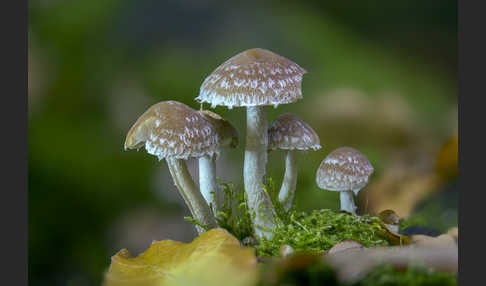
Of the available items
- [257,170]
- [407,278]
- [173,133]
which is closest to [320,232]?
[257,170]

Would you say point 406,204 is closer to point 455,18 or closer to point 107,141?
point 455,18

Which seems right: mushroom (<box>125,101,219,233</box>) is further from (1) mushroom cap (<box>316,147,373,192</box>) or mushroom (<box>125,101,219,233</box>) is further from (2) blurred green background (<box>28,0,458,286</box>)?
(1) mushroom cap (<box>316,147,373,192</box>)

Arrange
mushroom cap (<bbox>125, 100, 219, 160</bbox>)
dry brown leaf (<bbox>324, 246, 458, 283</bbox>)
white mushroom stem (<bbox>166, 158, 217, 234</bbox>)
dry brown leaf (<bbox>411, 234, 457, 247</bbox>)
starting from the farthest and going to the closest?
white mushroom stem (<bbox>166, 158, 217, 234</bbox>), mushroom cap (<bbox>125, 100, 219, 160</bbox>), dry brown leaf (<bbox>411, 234, 457, 247</bbox>), dry brown leaf (<bbox>324, 246, 458, 283</bbox>)

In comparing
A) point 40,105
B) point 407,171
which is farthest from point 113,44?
point 407,171

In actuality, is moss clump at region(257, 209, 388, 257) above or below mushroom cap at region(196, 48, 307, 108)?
below

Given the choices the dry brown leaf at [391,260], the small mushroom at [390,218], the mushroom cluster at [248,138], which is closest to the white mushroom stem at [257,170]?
the mushroom cluster at [248,138]

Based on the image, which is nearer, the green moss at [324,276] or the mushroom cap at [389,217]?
the green moss at [324,276]

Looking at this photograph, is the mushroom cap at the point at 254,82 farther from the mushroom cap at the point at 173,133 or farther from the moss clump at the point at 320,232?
the moss clump at the point at 320,232

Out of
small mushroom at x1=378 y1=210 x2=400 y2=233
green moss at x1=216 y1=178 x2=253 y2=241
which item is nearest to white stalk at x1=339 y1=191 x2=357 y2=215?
small mushroom at x1=378 y1=210 x2=400 y2=233
